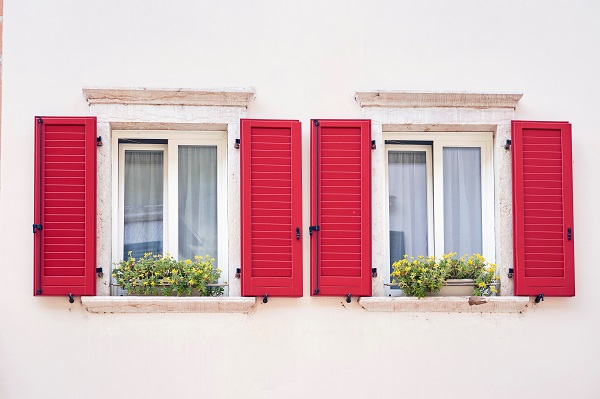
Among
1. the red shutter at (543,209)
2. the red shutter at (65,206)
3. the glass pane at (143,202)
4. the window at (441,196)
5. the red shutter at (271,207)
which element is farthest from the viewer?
the window at (441,196)

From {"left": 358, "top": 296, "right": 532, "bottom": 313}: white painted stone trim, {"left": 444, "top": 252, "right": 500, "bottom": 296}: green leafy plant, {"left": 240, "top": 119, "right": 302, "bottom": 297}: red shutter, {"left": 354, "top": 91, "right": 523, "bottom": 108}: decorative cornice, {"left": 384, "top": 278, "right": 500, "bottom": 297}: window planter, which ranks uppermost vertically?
{"left": 354, "top": 91, "right": 523, "bottom": 108}: decorative cornice

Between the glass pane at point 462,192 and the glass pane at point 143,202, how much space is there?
259 centimetres

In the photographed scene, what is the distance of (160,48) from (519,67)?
126 inches

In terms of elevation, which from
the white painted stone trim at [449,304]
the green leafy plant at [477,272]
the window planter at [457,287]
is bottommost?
the white painted stone trim at [449,304]

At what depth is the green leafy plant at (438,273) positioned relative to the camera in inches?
331

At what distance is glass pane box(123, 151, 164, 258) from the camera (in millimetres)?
8703

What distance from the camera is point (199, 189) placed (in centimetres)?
879

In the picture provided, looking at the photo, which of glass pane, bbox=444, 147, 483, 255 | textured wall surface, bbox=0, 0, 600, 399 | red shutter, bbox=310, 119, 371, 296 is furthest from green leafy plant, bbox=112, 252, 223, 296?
glass pane, bbox=444, 147, 483, 255

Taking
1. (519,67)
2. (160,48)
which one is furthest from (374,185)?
(160,48)

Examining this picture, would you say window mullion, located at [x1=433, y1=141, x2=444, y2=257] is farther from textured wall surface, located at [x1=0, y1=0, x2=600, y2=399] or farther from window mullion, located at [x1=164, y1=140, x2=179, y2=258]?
window mullion, located at [x1=164, y1=140, x2=179, y2=258]

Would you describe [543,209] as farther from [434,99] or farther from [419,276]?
[434,99]

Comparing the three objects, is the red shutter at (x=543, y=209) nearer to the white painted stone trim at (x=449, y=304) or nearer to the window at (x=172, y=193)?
the white painted stone trim at (x=449, y=304)

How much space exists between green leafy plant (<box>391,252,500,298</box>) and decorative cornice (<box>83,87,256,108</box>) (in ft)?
6.57

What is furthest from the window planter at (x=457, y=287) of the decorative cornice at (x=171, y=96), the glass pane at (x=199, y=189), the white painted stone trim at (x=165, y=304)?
the decorative cornice at (x=171, y=96)
